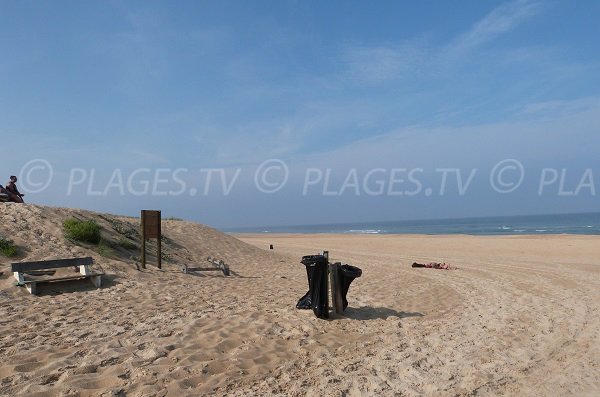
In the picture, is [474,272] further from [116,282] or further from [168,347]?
[168,347]

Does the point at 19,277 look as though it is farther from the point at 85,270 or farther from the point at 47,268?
the point at 85,270

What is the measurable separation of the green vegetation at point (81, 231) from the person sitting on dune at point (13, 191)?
3012mm

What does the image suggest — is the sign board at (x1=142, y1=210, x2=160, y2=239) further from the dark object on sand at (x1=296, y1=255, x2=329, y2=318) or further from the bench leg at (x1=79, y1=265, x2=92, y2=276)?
the dark object on sand at (x1=296, y1=255, x2=329, y2=318)

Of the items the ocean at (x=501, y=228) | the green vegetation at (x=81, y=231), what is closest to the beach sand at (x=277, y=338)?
the green vegetation at (x=81, y=231)

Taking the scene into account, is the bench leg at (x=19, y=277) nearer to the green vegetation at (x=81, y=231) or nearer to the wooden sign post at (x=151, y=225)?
the wooden sign post at (x=151, y=225)

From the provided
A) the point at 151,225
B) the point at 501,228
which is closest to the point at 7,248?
the point at 151,225

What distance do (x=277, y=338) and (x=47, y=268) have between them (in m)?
5.71

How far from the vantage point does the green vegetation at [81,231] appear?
1291 cm

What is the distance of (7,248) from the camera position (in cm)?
1055

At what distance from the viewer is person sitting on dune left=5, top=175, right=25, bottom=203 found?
15109 mm

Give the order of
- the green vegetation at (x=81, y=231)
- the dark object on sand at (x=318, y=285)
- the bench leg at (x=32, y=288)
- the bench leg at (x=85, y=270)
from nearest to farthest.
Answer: the dark object on sand at (x=318, y=285) < the bench leg at (x=32, y=288) < the bench leg at (x=85, y=270) < the green vegetation at (x=81, y=231)

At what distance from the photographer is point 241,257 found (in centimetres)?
1856

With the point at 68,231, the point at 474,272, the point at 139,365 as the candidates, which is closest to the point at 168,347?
the point at 139,365

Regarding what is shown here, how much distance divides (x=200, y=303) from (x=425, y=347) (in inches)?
166
